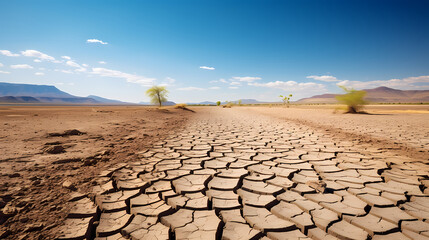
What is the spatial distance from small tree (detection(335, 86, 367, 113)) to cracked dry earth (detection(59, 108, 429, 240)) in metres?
10.5

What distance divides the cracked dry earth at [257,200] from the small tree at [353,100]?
1054 centimetres

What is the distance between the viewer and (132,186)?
1896 mm

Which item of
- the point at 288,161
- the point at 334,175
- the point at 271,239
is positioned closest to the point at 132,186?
the point at 271,239

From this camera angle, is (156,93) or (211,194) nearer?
(211,194)

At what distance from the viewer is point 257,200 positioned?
165 centimetres

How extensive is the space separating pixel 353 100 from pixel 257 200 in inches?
511

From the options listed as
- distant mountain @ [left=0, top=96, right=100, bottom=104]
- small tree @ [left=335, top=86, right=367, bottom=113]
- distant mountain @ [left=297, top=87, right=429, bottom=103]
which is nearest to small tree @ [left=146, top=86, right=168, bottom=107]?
small tree @ [left=335, top=86, right=367, bottom=113]

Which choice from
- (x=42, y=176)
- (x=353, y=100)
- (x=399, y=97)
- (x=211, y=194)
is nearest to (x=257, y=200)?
(x=211, y=194)

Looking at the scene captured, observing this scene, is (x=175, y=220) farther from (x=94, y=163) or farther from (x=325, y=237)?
(x=94, y=163)

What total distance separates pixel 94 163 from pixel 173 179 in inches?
49.0

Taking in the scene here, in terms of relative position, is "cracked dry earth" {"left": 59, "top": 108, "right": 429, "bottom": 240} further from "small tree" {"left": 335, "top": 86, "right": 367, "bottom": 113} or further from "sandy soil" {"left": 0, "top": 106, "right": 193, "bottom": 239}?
"small tree" {"left": 335, "top": 86, "right": 367, "bottom": 113}

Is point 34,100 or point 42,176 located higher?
point 34,100

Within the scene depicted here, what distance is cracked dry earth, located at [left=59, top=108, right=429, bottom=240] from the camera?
1.26 metres

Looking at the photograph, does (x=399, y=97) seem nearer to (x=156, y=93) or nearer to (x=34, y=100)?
(x=156, y=93)
